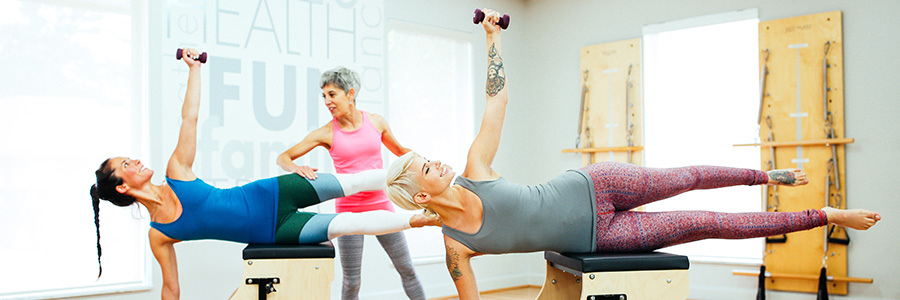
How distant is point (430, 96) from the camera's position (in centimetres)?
547

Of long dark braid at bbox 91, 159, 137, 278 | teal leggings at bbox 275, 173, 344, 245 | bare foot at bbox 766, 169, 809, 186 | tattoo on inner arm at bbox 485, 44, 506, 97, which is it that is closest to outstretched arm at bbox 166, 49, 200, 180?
long dark braid at bbox 91, 159, 137, 278

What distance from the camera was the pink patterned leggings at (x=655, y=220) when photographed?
2.57 metres

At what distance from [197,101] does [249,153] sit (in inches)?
47.2

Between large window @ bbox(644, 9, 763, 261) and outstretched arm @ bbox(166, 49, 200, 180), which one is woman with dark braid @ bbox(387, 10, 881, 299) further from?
large window @ bbox(644, 9, 763, 261)

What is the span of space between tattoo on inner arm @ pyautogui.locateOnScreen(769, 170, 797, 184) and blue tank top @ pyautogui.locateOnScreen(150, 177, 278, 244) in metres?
2.05

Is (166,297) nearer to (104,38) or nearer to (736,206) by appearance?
(104,38)

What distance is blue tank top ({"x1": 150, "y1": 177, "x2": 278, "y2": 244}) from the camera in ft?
9.21

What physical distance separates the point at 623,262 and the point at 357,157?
158 cm

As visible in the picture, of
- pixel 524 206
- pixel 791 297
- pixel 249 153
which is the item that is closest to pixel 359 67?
pixel 249 153

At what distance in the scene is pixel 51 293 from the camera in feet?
11.8

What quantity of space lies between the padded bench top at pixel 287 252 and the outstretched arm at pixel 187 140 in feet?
1.58

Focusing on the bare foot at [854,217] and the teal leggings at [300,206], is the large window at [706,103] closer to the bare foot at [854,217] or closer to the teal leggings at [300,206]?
the bare foot at [854,217]

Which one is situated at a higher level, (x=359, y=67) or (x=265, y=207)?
(x=359, y=67)

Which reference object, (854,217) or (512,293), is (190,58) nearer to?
(854,217)
